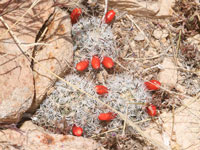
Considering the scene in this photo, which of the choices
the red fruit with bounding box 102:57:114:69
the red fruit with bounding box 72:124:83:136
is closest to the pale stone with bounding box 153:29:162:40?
Answer: the red fruit with bounding box 102:57:114:69

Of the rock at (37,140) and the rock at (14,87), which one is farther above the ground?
the rock at (14,87)

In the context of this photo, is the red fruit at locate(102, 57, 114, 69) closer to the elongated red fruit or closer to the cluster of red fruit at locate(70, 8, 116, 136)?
the cluster of red fruit at locate(70, 8, 116, 136)

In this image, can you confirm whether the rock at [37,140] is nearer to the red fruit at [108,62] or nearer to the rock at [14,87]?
the rock at [14,87]

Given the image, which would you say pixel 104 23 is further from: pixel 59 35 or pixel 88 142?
pixel 88 142

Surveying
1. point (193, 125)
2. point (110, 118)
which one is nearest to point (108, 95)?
point (110, 118)

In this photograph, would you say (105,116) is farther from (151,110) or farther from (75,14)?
(75,14)

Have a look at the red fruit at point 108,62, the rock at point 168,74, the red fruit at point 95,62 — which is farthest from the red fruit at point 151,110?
the red fruit at point 95,62
